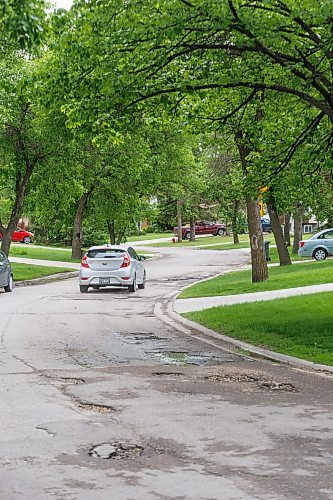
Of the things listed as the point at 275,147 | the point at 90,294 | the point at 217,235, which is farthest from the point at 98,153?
the point at 217,235

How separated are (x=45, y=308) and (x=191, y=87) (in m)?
9.13

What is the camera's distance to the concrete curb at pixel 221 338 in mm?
12312

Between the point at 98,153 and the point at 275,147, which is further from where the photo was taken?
the point at 98,153

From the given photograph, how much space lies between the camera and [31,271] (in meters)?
36.8

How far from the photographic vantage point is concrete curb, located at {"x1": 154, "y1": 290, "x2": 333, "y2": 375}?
1231 cm

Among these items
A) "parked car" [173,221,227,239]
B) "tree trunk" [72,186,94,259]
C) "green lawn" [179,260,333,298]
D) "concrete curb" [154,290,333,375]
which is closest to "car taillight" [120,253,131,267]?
"green lawn" [179,260,333,298]

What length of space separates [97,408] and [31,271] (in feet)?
93.7

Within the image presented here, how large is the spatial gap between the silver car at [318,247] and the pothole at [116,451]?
3369 cm

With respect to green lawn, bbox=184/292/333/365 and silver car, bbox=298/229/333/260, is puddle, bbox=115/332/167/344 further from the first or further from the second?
silver car, bbox=298/229/333/260

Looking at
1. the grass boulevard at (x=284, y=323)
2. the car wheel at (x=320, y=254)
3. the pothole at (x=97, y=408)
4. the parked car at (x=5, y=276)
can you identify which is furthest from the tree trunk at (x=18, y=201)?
the pothole at (x=97, y=408)

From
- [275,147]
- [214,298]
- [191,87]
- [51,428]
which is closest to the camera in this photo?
[51,428]

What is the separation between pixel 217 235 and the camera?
85.1 m

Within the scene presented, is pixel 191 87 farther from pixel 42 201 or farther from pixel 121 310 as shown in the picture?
pixel 42 201

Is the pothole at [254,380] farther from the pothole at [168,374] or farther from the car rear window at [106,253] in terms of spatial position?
the car rear window at [106,253]
